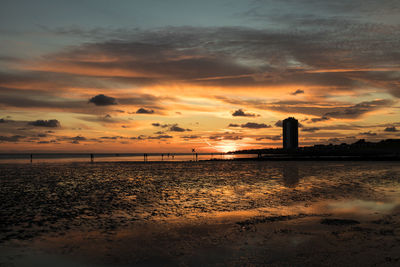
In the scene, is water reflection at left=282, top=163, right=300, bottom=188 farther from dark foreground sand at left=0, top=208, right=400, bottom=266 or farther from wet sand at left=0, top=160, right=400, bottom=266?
dark foreground sand at left=0, top=208, right=400, bottom=266

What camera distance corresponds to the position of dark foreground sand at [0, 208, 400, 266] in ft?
28.7

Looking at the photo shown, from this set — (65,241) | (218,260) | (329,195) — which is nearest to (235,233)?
(218,260)

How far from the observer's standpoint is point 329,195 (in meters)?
21.8

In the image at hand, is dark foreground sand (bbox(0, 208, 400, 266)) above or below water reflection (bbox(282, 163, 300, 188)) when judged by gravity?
above

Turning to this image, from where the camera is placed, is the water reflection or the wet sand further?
the water reflection

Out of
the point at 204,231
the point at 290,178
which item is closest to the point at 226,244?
the point at 204,231

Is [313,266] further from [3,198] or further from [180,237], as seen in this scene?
[3,198]

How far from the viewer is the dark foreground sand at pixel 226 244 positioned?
28.7ft

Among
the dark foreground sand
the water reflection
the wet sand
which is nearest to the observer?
the dark foreground sand

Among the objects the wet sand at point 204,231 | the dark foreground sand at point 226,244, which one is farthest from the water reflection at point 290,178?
the dark foreground sand at point 226,244

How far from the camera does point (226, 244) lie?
33.7 ft

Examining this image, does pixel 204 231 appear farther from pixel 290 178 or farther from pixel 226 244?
pixel 290 178

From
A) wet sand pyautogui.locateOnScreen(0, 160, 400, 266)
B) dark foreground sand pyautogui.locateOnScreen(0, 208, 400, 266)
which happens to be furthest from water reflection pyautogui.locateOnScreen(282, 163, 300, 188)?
dark foreground sand pyautogui.locateOnScreen(0, 208, 400, 266)

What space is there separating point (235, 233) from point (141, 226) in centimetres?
404
